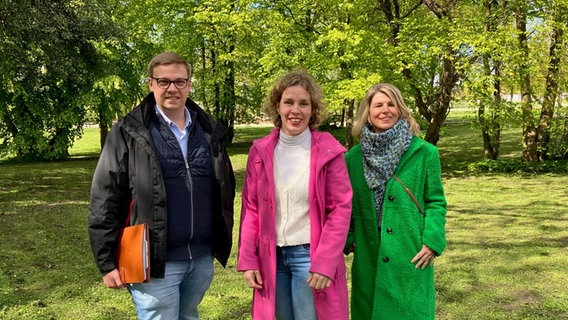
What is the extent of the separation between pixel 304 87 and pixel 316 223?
769mm

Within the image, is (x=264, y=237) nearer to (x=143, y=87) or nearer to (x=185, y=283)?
(x=185, y=283)

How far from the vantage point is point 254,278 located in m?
2.63

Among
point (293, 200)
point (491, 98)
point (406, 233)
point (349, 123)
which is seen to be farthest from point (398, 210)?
point (349, 123)

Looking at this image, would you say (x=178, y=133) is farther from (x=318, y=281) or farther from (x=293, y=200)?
(x=318, y=281)

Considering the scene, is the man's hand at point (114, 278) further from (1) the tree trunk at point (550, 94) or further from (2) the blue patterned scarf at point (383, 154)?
(1) the tree trunk at point (550, 94)

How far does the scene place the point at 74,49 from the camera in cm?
1054

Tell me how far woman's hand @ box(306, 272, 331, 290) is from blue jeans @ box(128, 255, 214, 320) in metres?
0.63

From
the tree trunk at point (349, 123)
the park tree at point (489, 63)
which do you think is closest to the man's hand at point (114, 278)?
the park tree at point (489, 63)

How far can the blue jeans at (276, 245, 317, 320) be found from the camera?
8.55ft

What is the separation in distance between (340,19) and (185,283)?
14728 millimetres

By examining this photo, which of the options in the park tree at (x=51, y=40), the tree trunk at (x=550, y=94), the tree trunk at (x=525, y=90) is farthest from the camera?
the tree trunk at (x=550, y=94)

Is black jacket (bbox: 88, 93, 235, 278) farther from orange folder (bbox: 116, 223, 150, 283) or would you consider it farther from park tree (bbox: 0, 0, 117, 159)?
park tree (bbox: 0, 0, 117, 159)

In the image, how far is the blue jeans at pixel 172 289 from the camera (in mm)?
2535

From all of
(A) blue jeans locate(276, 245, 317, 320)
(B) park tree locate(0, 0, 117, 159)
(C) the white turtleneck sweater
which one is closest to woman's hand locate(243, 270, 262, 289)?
(A) blue jeans locate(276, 245, 317, 320)
